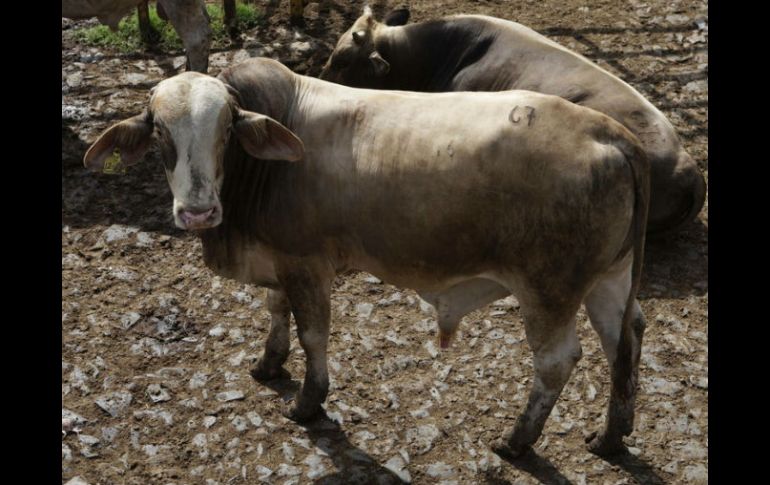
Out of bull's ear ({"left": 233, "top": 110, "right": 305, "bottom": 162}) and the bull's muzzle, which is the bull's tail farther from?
the bull's muzzle

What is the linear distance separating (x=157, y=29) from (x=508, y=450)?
7.14 meters

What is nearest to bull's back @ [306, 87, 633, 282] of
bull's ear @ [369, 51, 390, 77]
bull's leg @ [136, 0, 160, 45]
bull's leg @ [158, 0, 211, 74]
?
bull's ear @ [369, 51, 390, 77]

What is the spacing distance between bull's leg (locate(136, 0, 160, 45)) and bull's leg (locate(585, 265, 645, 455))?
6.95 m

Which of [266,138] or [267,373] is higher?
[266,138]

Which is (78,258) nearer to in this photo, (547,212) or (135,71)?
(135,71)

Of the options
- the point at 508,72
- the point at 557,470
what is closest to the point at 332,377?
the point at 557,470

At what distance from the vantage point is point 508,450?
605 centimetres

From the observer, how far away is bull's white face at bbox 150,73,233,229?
204 inches

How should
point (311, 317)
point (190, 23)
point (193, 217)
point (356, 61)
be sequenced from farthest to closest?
point (190, 23) → point (356, 61) → point (311, 317) → point (193, 217)

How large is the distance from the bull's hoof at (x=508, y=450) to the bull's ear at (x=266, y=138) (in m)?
2.18

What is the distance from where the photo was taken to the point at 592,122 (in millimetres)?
5273

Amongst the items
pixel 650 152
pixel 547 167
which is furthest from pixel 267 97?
pixel 650 152

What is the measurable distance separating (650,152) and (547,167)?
9.80 ft

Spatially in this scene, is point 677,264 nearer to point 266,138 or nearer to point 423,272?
point 423,272
